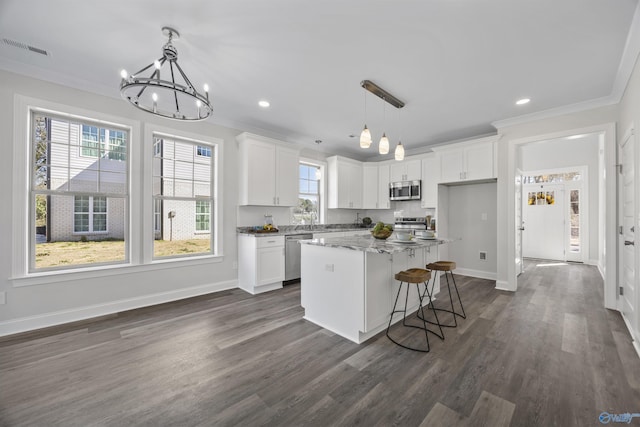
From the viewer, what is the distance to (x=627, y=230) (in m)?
2.79

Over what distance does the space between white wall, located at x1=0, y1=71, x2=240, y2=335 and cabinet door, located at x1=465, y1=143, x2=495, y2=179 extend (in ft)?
13.2

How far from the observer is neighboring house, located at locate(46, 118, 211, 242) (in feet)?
9.83

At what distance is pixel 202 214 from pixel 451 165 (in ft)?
14.5

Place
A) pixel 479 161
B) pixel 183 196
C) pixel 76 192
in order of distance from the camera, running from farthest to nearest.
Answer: pixel 479 161
pixel 183 196
pixel 76 192

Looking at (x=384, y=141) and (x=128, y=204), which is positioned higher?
(x=384, y=141)

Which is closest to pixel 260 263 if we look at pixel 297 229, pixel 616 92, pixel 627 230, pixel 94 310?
pixel 297 229

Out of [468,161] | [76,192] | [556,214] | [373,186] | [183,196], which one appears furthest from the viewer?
[556,214]

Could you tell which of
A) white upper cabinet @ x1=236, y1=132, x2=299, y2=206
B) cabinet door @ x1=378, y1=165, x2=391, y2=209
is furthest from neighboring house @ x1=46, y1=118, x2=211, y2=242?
cabinet door @ x1=378, y1=165, x2=391, y2=209

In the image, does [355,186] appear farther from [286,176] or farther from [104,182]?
[104,182]

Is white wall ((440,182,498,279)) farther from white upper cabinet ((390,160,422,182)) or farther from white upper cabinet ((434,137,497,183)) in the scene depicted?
white upper cabinet ((390,160,422,182))

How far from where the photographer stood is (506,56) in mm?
2484

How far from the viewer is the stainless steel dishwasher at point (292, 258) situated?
447 cm

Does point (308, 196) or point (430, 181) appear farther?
point (308, 196)

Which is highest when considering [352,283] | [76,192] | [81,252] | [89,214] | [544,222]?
[76,192]
